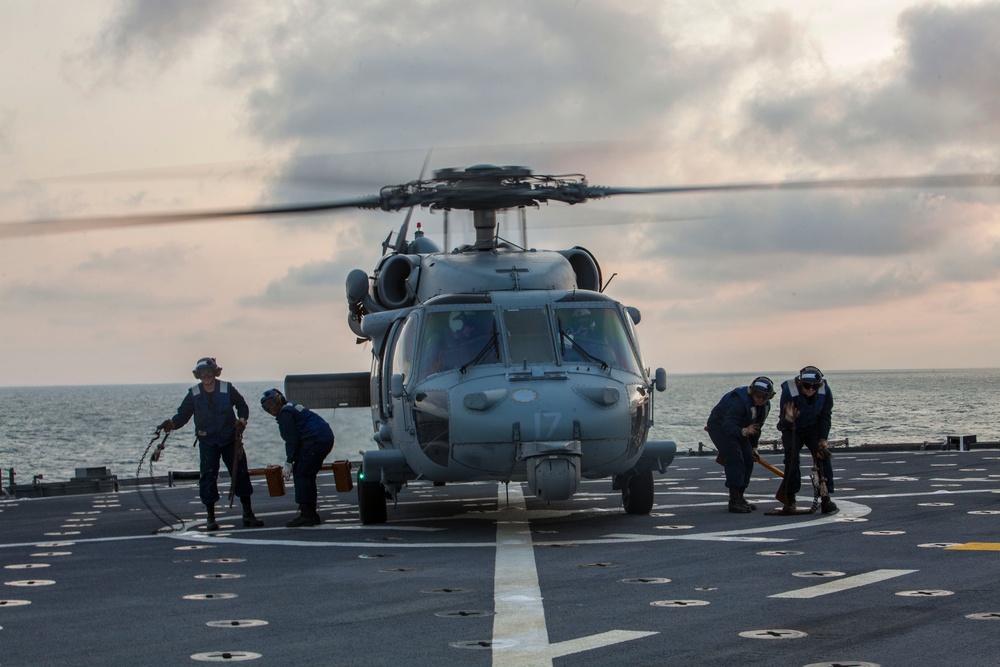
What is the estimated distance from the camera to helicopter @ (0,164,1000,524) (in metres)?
12.6

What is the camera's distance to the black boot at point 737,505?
14.7 metres

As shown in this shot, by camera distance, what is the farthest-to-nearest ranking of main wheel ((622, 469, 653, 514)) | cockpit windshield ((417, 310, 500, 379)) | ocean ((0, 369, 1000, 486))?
1. ocean ((0, 369, 1000, 486))
2. main wheel ((622, 469, 653, 514))
3. cockpit windshield ((417, 310, 500, 379))

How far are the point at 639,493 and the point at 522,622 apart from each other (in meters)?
7.31

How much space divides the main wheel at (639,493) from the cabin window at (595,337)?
1372 mm

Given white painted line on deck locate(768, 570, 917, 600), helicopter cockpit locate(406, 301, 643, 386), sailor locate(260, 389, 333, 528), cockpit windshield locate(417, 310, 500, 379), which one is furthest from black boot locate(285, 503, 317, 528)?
white painted line on deck locate(768, 570, 917, 600)

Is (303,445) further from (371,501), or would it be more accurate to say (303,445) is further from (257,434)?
(257,434)

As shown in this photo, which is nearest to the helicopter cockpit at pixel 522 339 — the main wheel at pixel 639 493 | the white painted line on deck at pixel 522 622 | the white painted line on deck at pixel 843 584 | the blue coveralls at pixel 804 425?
the main wheel at pixel 639 493

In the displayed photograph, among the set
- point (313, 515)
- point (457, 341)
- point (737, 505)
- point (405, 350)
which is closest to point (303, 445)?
point (313, 515)

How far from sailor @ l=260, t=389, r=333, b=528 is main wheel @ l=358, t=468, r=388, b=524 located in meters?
0.56

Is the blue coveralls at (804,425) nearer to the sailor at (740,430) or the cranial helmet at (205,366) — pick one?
the sailor at (740,430)

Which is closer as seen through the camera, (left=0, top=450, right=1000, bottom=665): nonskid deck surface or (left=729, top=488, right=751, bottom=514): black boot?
(left=0, top=450, right=1000, bottom=665): nonskid deck surface

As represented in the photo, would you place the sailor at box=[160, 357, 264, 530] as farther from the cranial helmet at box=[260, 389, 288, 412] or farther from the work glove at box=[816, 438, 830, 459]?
the work glove at box=[816, 438, 830, 459]

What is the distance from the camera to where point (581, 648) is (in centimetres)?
657

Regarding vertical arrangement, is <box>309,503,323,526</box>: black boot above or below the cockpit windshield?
below
